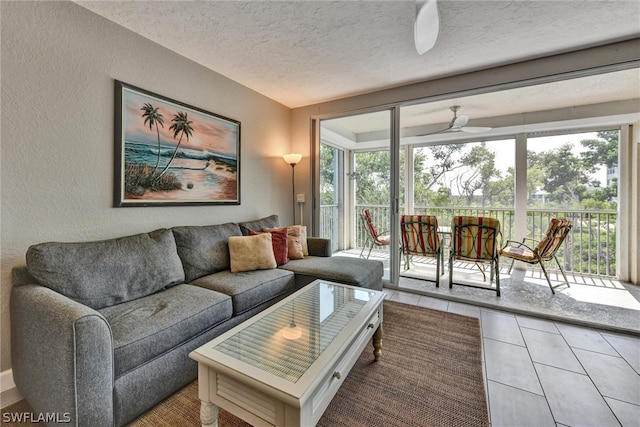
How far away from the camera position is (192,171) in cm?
254

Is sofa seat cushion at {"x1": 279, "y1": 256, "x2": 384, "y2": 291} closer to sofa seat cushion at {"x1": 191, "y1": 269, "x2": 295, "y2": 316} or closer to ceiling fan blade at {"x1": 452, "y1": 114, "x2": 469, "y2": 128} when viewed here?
sofa seat cushion at {"x1": 191, "y1": 269, "x2": 295, "y2": 316}

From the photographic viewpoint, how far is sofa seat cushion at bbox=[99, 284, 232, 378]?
1284 mm

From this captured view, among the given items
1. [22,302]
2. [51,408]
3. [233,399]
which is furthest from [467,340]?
[22,302]

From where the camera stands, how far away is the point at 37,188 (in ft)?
5.38

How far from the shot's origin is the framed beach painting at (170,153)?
205 centimetres

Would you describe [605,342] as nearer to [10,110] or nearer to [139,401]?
[139,401]

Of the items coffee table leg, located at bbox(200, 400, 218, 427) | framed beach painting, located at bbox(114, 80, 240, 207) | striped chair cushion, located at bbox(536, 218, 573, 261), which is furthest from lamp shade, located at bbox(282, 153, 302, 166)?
striped chair cushion, located at bbox(536, 218, 573, 261)

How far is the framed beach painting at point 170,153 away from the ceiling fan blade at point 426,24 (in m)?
2.06

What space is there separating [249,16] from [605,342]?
373cm

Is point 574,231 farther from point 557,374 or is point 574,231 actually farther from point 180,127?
point 180,127

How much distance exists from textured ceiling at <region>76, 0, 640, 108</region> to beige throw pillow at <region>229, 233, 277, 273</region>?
1.73m

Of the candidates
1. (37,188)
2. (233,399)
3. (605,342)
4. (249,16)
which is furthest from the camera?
(605,342)

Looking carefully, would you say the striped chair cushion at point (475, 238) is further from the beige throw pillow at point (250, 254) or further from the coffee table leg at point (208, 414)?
the coffee table leg at point (208, 414)

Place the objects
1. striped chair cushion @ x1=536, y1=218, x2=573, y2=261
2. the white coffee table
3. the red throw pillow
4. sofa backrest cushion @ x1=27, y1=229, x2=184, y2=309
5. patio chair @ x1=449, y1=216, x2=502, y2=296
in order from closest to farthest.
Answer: the white coffee table
sofa backrest cushion @ x1=27, y1=229, x2=184, y2=309
the red throw pillow
striped chair cushion @ x1=536, y1=218, x2=573, y2=261
patio chair @ x1=449, y1=216, x2=502, y2=296
